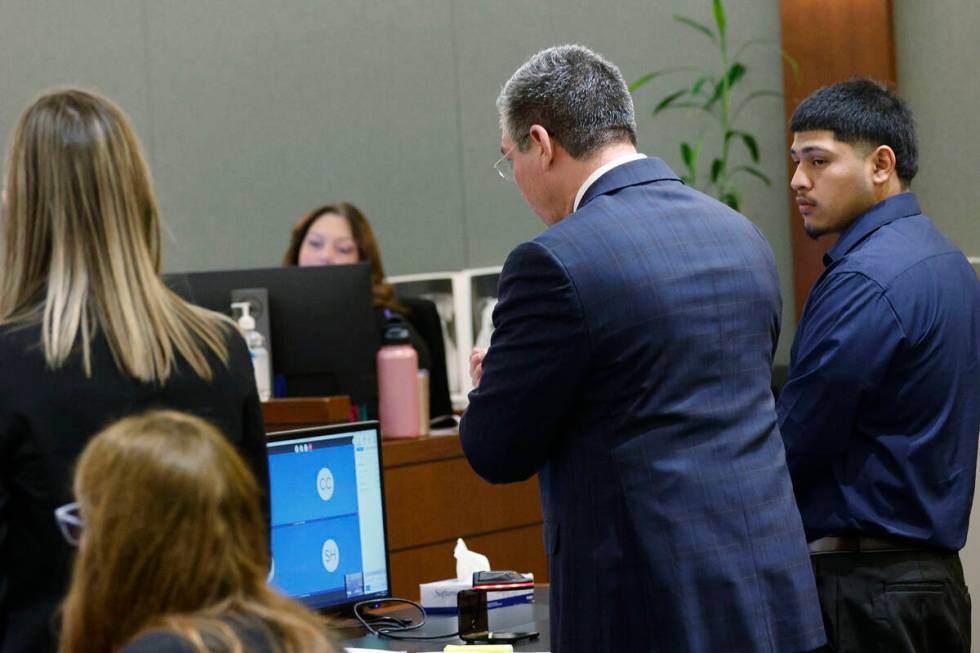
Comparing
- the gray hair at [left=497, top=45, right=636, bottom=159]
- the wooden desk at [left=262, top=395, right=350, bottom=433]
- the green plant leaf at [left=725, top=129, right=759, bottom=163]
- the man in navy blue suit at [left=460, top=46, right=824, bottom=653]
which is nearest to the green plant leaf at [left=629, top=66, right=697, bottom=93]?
the green plant leaf at [left=725, top=129, right=759, bottom=163]

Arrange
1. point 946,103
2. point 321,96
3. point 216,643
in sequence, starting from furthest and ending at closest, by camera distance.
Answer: point 946,103, point 321,96, point 216,643

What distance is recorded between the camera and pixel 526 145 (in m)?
1.94

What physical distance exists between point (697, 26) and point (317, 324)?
3.12 meters

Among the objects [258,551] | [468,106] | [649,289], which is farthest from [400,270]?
[258,551]

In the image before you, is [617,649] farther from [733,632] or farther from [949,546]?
[949,546]

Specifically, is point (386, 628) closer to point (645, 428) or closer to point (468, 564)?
point (468, 564)

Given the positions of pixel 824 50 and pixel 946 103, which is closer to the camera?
pixel 946 103

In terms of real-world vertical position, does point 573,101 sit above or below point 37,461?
above

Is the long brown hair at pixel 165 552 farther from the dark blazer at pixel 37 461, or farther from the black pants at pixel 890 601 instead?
the black pants at pixel 890 601

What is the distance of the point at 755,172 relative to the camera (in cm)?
600

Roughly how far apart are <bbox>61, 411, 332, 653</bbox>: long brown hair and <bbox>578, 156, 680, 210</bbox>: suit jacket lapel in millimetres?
835

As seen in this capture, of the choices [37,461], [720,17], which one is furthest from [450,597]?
[720,17]

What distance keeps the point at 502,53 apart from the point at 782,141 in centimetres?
153

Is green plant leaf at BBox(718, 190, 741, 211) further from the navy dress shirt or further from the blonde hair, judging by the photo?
the blonde hair
